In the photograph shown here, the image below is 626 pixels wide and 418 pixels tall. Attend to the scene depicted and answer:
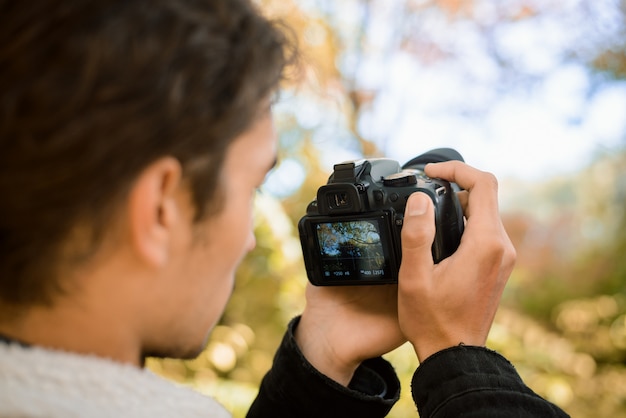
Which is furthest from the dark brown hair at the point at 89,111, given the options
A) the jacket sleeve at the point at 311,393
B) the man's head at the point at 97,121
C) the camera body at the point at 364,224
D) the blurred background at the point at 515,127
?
the blurred background at the point at 515,127

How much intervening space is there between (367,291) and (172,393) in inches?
16.9

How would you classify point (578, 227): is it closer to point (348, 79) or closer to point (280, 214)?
point (348, 79)

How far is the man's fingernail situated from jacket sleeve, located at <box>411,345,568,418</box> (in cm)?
17

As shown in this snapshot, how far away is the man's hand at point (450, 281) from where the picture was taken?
30.5 inches

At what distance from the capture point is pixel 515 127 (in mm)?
4176

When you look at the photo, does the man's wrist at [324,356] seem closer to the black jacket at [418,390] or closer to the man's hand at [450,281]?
the black jacket at [418,390]

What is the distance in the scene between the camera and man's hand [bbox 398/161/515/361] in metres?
0.77

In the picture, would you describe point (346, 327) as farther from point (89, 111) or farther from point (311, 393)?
point (89, 111)

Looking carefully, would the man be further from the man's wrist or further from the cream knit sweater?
the man's wrist

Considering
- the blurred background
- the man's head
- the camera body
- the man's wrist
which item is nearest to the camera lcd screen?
the camera body

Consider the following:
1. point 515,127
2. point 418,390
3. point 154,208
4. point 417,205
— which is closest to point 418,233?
point 417,205

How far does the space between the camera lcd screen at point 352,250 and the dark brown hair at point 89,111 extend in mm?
295

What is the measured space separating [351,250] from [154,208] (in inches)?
13.8

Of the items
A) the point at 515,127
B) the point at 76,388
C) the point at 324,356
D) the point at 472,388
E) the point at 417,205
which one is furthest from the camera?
the point at 515,127
